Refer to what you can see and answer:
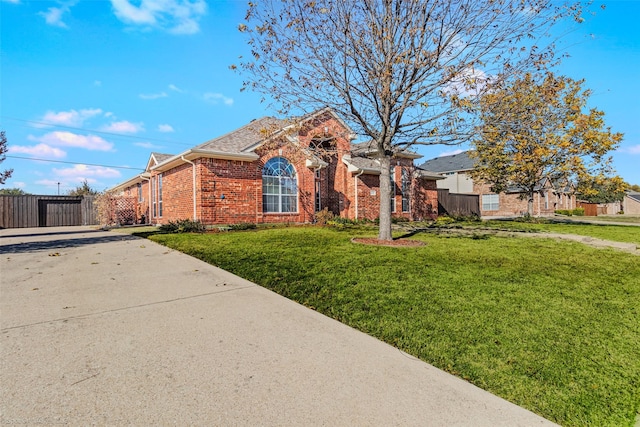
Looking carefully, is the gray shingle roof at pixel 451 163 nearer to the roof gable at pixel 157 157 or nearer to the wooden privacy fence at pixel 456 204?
the wooden privacy fence at pixel 456 204

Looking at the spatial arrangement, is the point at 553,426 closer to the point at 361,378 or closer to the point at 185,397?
the point at 361,378

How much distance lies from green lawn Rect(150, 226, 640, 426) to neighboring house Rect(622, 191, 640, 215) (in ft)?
188

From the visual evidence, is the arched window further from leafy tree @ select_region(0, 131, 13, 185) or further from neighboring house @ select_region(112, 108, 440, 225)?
leafy tree @ select_region(0, 131, 13, 185)

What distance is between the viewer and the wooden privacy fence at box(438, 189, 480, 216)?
23516 millimetres

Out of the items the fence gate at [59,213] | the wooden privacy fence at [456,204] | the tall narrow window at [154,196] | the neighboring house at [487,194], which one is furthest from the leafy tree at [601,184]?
the fence gate at [59,213]

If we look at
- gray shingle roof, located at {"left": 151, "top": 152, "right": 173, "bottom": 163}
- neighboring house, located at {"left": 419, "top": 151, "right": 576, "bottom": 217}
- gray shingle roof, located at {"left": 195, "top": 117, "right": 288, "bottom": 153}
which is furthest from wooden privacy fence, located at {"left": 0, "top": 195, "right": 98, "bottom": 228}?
neighboring house, located at {"left": 419, "top": 151, "right": 576, "bottom": 217}

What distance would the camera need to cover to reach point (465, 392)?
2.39 m

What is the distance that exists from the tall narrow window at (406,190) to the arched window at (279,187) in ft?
25.3

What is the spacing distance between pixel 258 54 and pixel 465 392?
9045mm

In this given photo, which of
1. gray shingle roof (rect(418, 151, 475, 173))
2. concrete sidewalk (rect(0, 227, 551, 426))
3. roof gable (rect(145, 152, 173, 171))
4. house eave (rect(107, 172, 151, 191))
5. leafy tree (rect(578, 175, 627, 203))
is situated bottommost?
concrete sidewalk (rect(0, 227, 551, 426))

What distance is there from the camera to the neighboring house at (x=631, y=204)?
158ft

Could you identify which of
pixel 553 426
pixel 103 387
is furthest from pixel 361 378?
pixel 103 387

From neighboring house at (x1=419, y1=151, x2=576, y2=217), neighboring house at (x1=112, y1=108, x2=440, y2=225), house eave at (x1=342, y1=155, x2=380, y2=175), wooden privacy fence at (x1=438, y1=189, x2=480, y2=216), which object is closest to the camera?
neighboring house at (x1=112, y1=108, x2=440, y2=225)

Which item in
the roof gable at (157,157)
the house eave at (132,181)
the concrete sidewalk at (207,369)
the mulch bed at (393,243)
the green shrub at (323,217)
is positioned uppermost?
the roof gable at (157,157)
